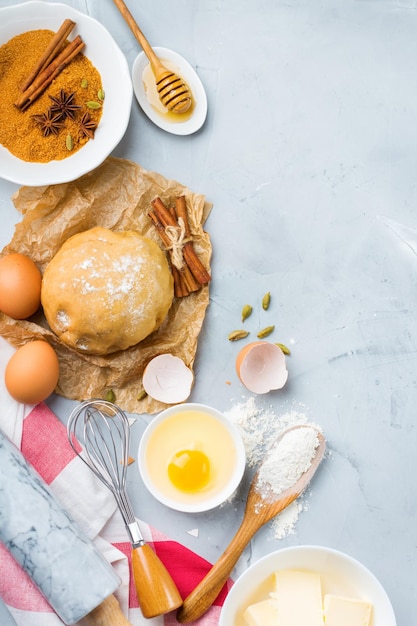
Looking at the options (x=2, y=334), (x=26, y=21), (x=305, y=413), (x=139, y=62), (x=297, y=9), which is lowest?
(x=305, y=413)

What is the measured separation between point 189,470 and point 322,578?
0.37 meters

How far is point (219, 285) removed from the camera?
5.44 ft

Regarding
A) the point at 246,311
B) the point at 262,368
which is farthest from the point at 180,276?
the point at 262,368

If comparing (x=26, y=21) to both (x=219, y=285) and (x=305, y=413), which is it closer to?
(x=219, y=285)

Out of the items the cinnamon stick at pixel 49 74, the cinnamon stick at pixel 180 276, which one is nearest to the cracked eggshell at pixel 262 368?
the cinnamon stick at pixel 180 276

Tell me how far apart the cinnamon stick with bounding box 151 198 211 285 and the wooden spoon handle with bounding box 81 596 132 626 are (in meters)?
0.72

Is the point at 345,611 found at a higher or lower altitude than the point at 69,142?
lower

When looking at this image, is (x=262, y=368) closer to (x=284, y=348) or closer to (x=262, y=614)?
(x=284, y=348)

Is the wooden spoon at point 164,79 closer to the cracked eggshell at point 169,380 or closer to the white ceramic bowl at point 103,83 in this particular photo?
the white ceramic bowl at point 103,83

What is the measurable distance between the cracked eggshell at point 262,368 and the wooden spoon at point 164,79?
1.92 feet

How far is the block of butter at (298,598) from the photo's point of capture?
148 centimetres

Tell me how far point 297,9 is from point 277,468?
1.09 meters

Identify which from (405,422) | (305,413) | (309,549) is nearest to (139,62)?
(305,413)

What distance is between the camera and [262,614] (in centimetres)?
149
